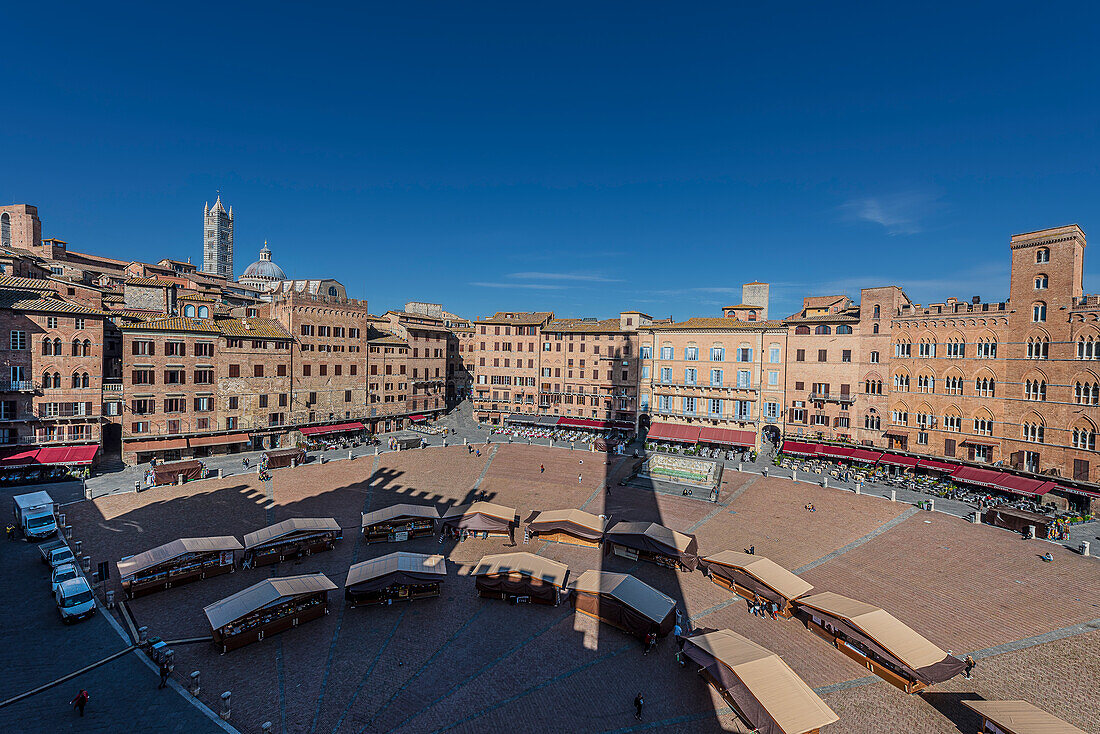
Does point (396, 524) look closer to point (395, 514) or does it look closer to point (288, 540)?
point (395, 514)

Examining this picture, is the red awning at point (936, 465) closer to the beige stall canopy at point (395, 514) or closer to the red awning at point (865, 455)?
the red awning at point (865, 455)

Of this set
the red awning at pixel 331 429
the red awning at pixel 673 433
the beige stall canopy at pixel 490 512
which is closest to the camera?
the beige stall canopy at pixel 490 512

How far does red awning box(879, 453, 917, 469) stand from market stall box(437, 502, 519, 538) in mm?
39906

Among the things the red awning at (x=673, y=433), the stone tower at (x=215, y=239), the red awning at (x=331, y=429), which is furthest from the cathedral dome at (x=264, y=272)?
the red awning at (x=673, y=433)

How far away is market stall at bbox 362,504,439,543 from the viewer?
30766 mm

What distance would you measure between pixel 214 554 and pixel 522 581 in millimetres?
16354

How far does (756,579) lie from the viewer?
24188 millimetres

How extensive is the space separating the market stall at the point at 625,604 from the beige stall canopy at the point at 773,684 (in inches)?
83.9

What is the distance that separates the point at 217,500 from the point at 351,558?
1646 cm

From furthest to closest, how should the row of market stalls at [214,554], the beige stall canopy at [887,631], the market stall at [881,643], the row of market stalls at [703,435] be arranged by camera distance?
the row of market stalls at [703,435], the row of market stalls at [214,554], the beige stall canopy at [887,631], the market stall at [881,643]

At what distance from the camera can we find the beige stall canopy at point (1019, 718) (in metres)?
14.8

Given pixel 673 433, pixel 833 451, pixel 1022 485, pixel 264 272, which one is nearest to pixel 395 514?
pixel 673 433

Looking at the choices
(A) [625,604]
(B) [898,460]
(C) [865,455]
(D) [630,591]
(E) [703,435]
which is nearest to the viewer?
(A) [625,604]

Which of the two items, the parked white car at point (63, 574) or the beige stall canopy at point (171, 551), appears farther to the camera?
the parked white car at point (63, 574)
